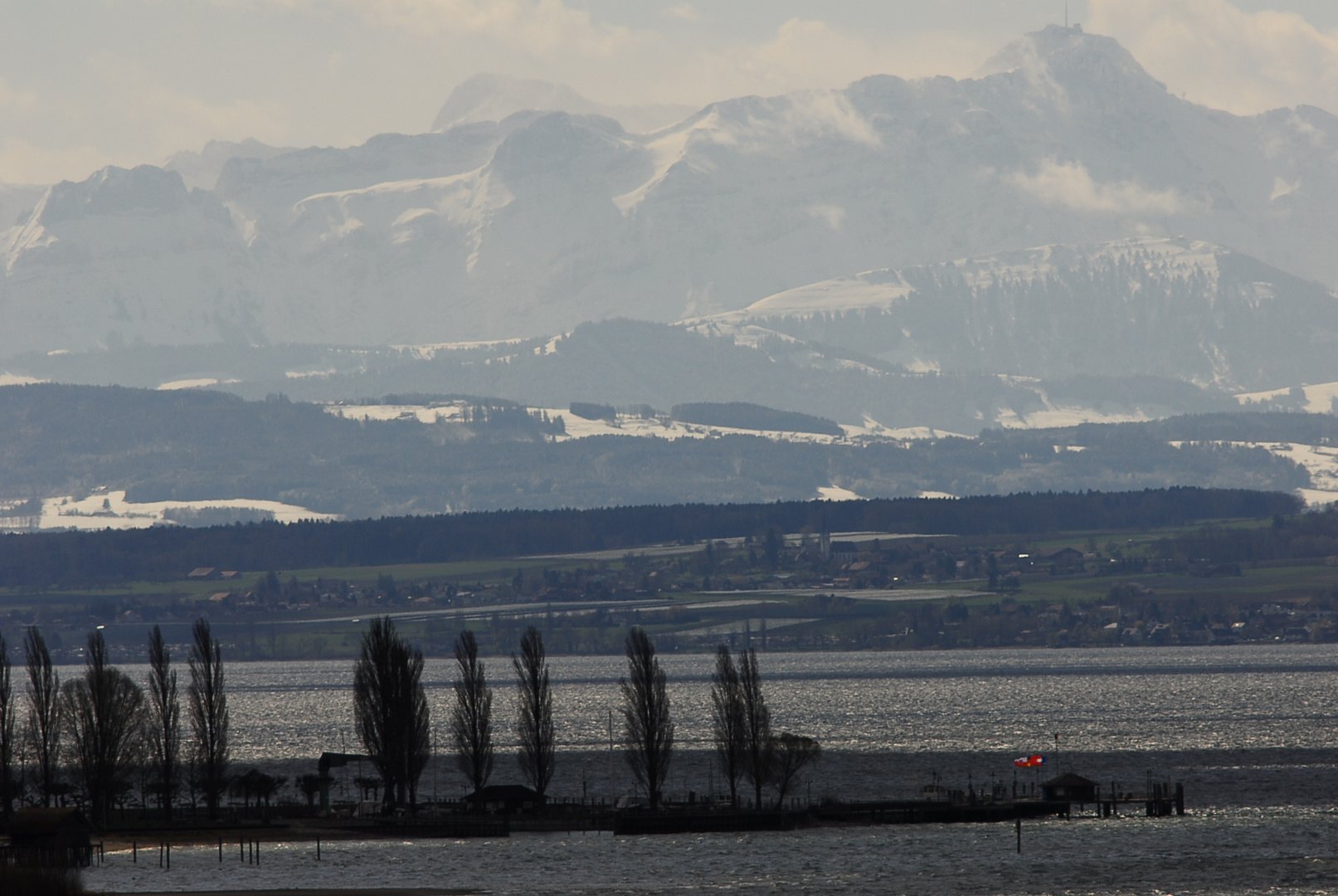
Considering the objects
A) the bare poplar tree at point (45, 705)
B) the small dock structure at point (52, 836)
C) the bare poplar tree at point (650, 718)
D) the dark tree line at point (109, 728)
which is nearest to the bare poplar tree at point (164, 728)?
the dark tree line at point (109, 728)

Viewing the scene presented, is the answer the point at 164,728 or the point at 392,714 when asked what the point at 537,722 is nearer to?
the point at 392,714

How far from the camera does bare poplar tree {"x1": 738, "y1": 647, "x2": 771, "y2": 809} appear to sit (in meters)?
154

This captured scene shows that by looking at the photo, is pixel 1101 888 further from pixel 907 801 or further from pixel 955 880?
pixel 907 801

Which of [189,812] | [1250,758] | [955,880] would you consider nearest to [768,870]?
[955,880]

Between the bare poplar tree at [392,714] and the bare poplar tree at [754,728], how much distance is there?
22.9m

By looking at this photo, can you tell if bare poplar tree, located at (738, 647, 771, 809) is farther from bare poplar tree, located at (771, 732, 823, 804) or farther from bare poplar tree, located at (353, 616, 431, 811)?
bare poplar tree, located at (353, 616, 431, 811)

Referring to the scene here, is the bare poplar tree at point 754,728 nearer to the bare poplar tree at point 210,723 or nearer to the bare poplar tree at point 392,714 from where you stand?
the bare poplar tree at point 392,714

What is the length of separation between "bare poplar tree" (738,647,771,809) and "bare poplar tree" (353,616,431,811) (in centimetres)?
2292

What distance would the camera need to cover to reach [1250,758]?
195500 mm

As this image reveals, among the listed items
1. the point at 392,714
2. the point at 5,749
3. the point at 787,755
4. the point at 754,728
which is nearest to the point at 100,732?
the point at 5,749

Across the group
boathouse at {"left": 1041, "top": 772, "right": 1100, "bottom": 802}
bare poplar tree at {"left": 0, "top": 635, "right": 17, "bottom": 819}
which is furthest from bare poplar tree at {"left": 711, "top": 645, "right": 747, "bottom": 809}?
bare poplar tree at {"left": 0, "top": 635, "right": 17, "bottom": 819}

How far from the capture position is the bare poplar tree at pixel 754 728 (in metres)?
154

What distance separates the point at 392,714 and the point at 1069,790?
49.2 meters

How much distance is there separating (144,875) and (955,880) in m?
46.9
